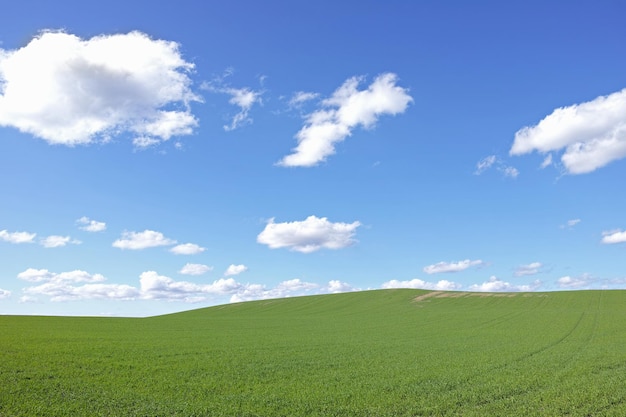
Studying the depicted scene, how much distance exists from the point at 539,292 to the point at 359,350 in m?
87.6

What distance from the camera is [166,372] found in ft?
75.9

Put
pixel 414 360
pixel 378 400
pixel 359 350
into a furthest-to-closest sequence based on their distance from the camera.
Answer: pixel 359 350 → pixel 414 360 → pixel 378 400

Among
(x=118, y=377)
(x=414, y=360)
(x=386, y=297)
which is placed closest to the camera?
(x=118, y=377)

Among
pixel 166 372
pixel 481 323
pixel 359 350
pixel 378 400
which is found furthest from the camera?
pixel 481 323

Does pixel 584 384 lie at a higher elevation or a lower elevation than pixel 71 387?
lower

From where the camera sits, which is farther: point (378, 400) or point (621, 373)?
point (621, 373)

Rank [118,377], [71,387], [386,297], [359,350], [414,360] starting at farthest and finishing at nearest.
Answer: [386,297] → [359,350] → [414,360] → [118,377] → [71,387]

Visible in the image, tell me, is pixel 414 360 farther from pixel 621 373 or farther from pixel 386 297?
pixel 386 297

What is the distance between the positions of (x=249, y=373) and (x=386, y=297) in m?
84.0

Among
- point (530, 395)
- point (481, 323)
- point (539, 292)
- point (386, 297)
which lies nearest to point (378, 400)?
point (530, 395)

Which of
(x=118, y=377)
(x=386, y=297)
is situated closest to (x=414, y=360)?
(x=118, y=377)

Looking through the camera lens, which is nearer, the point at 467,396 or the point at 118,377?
the point at 467,396

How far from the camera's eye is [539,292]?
10419 centimetres

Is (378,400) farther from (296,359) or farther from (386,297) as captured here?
(386,297)
